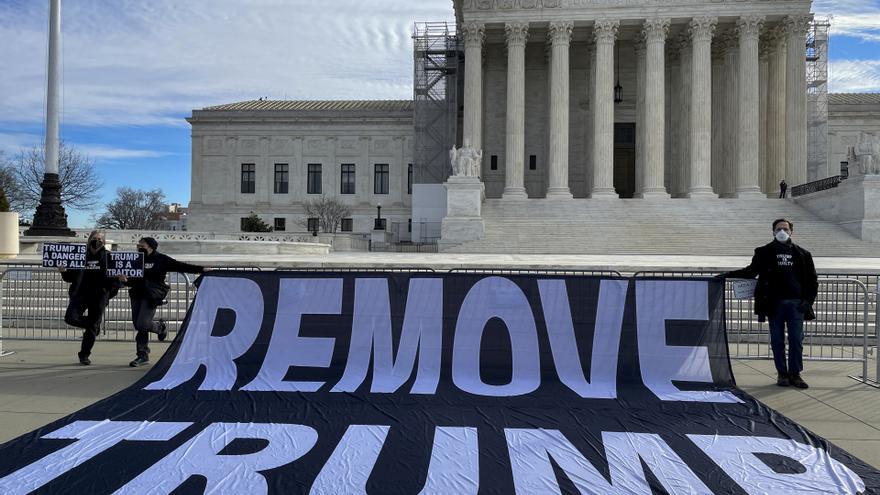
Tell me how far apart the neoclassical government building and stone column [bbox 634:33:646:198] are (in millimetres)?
134

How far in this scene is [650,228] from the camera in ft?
98.8

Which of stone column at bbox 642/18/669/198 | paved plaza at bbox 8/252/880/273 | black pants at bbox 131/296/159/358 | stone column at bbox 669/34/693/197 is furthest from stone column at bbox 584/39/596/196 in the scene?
black pants at bbox 131/296/159/358

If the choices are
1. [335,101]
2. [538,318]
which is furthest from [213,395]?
[335,101]

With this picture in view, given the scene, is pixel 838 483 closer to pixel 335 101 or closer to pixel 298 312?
pixel 298 312

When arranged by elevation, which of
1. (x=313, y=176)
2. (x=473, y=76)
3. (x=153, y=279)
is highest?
(x=473, y=76)

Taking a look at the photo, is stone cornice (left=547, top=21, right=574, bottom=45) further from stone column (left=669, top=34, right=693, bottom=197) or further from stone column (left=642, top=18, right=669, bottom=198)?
stone column (left=669, top=34, right=693, bottom=197)

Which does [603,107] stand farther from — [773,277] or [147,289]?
[147,289]

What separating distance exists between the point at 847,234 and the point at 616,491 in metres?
29.4

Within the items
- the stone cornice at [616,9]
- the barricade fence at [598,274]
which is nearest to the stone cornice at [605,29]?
the stone cornice at [616,9]

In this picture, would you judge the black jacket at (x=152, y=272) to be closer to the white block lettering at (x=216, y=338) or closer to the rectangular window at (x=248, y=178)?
the white block lettering at (x=216, y=338)

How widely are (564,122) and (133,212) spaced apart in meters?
55.6

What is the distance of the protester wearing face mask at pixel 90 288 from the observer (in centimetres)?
764

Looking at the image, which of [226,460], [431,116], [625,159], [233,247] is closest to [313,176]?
[431,116]

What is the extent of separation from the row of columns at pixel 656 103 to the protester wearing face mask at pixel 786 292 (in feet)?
96.7
